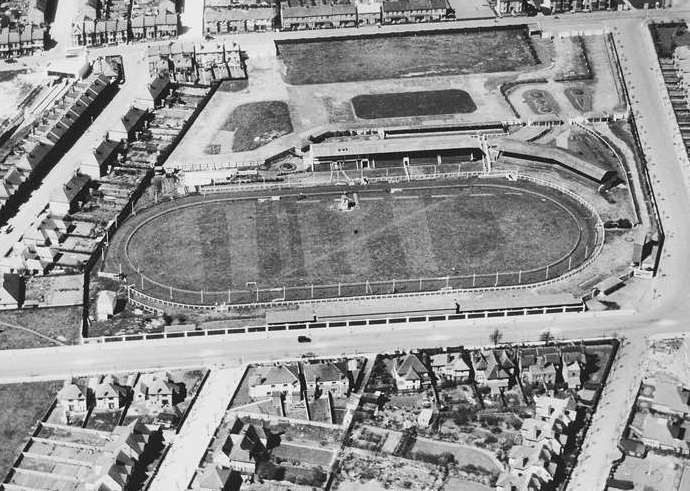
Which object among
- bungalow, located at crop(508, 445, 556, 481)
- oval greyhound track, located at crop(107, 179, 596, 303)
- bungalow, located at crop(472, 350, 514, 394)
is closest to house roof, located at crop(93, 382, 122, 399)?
oval greyhound track, located at crop(107, 179, 596, 303)

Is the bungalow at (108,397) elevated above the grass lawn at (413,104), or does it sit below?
below

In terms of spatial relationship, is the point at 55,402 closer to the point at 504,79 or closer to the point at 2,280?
the point at 2,280

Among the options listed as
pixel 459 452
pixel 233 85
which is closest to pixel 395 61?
pixel 233 85

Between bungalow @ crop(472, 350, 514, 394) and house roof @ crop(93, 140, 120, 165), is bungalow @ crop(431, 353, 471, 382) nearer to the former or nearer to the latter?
bungalow @ crop(472, 350, 514, 394)

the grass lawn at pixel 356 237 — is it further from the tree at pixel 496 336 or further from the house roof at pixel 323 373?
the house roof at pixel 323 373

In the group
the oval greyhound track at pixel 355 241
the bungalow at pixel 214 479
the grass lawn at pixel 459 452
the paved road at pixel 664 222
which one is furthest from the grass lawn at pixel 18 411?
the paved road at pixel 664 222
